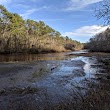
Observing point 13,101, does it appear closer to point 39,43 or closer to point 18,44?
point 18,44

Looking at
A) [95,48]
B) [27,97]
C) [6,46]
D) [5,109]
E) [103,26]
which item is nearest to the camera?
[5,109]

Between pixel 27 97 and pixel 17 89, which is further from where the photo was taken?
pixel 17 89

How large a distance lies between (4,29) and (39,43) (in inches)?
600

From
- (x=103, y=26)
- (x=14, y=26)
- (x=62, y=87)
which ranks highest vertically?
(x=14, y=26)

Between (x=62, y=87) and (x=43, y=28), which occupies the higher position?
(x=43, y=28)

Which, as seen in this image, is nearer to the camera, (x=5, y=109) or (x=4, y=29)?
(x=5, y=109)

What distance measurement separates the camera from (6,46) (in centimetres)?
5834

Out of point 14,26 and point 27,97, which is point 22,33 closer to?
point 14,26

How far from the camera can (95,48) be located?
285 feet

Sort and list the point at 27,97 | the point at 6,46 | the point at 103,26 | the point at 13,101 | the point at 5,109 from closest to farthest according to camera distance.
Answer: the point at 5,109 < the point at 13,101 < the point at 27,97 < the point at 103,26 < the point at 6,46

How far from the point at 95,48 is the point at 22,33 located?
34482mm

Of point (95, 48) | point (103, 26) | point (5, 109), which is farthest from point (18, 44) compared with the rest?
point (5, 109)

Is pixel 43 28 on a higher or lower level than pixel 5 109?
higher

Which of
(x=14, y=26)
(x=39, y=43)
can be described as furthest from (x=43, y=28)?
(x=14, y=26)
